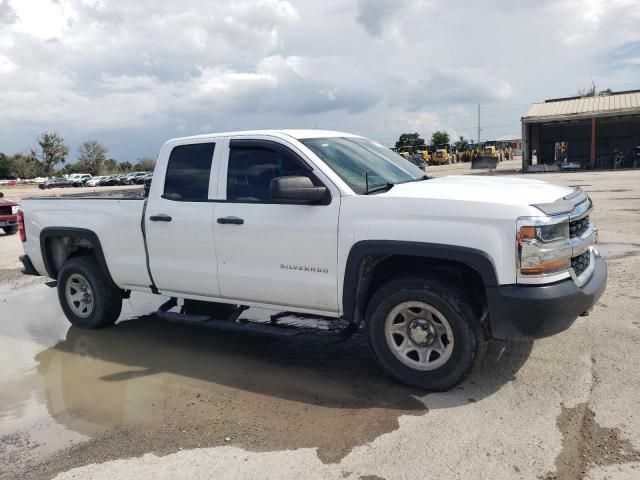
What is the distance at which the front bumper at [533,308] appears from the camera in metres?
3.78

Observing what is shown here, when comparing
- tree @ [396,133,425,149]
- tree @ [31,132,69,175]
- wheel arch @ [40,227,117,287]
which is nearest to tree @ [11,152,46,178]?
tree @ [31,132,69,175]

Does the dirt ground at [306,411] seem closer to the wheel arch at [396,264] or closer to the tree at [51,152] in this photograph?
the wheel arch at [396,264]

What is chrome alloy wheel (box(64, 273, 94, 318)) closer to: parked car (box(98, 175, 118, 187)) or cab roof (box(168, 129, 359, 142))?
cab roof (box(168, 129, 359, 142))

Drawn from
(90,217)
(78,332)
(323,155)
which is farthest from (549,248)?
(78,332)

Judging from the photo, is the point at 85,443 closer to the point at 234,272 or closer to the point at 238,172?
the point at 234,272

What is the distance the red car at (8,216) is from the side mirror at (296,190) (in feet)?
44.6

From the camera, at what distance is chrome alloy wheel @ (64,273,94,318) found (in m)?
6.38

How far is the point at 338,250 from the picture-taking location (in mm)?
4355

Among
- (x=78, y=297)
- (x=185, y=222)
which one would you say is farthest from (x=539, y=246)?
(x=78, y=297)

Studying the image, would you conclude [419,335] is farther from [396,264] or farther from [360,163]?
[360,163]

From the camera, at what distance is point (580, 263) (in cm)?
427

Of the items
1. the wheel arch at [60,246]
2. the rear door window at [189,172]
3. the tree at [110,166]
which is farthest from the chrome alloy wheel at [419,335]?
the tree at [110,166]

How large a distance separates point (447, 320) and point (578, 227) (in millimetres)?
1223

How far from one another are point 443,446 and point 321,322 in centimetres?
281
